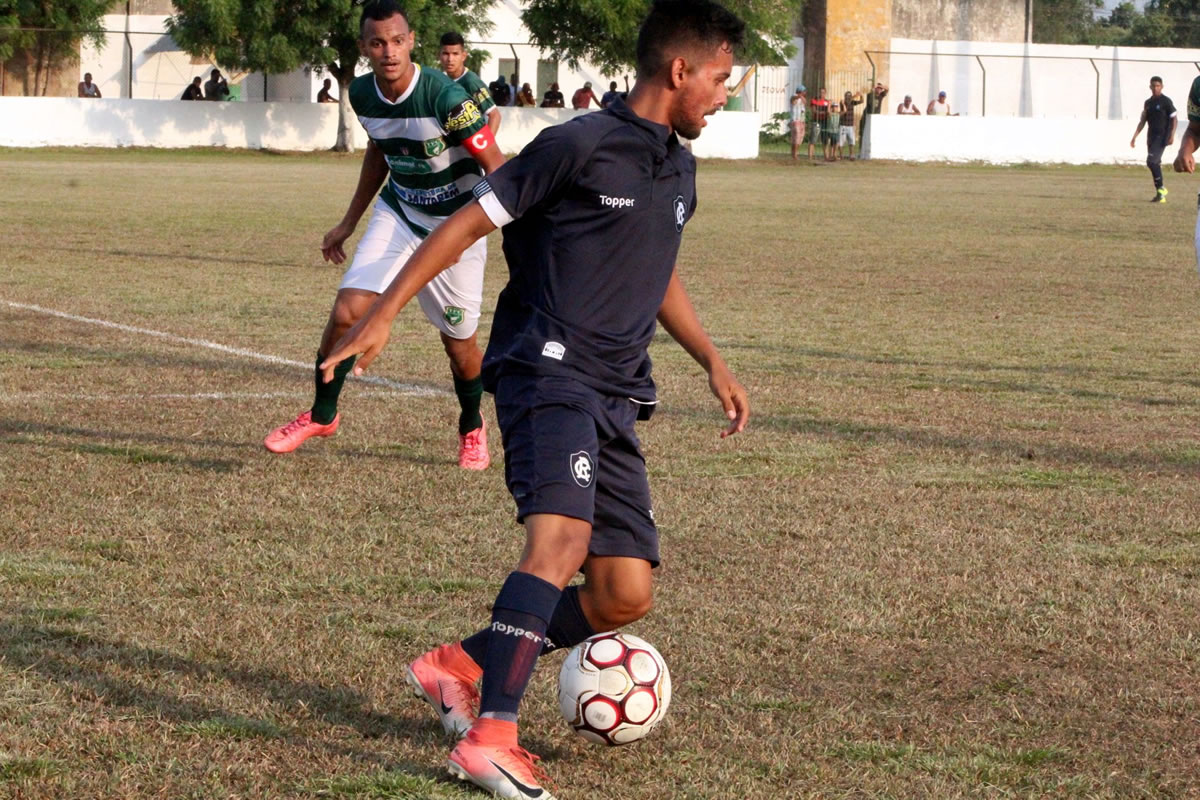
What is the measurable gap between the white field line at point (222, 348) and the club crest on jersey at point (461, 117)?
2314mm

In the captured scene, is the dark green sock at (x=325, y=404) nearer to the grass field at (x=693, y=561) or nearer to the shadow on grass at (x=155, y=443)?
the grass field at (x=693, y=561)

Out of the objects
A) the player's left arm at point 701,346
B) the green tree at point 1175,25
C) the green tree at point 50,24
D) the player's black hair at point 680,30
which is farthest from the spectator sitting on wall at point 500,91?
the green tree at point 1175,25

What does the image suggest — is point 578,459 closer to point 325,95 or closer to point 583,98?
point 325,95

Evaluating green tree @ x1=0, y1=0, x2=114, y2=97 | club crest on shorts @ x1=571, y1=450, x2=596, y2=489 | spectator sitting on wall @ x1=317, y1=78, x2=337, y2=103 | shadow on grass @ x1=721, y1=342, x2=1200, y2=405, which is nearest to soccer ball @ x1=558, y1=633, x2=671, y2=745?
club crest on shorts @ x1=571, y1=450, x2=596, y2=489

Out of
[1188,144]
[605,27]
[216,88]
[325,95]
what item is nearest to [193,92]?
[216,88]

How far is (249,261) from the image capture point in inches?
613

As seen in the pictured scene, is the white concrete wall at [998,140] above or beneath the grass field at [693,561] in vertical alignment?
above

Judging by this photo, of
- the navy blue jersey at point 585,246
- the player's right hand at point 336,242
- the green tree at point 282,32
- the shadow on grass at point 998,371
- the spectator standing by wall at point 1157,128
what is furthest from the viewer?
the green tree at point 282,32

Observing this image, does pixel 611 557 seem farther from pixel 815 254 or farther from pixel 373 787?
pixel 815 254

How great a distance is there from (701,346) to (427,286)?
295cm

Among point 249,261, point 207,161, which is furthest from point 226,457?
point 207,161

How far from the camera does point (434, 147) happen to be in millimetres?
6516

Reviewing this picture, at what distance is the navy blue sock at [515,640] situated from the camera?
3.27 m

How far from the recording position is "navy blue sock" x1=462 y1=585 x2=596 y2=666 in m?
3.65
